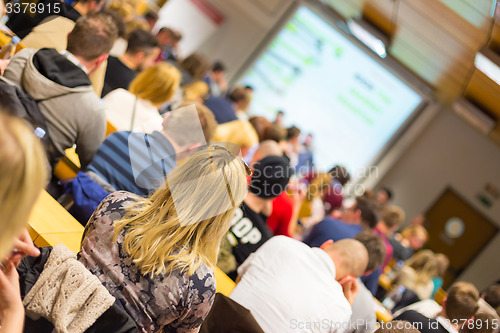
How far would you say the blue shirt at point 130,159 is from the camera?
2721 mm

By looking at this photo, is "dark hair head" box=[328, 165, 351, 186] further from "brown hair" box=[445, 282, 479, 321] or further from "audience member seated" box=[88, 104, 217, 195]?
"audience member seated" box=[88, 104, 217, 195]

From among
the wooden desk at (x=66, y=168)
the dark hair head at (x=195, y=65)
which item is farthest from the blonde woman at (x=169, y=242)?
the dark hair head at (x=195, y=65)

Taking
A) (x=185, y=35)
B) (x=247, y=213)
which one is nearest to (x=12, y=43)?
(x=247, y=213)

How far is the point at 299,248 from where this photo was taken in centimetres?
255

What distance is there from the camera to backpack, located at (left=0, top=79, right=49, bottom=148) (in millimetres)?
2350

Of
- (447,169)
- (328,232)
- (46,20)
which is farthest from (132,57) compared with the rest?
(447,169)

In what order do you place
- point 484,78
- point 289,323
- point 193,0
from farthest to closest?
point 193,0 < point 484,78 < point 289,323

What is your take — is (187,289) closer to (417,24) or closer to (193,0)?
(417,24)

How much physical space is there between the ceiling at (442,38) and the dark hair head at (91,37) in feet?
9.00

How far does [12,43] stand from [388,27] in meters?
5.34

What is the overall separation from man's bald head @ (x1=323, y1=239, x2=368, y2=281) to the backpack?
5.65 feet

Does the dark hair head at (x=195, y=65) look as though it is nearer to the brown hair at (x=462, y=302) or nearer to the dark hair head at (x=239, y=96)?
the dark hair head at (x=239, y=96)

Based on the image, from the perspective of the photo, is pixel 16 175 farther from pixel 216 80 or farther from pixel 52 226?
pixel 216 80

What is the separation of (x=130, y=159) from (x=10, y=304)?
157cm
